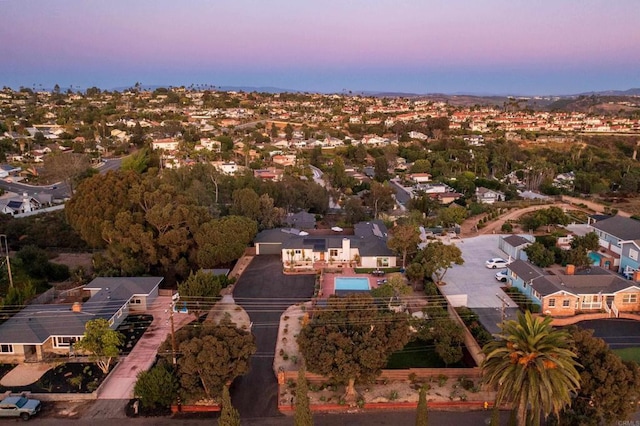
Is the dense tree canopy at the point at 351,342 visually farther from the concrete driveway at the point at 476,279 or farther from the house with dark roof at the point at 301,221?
the house with dark roof at the point at 301,221

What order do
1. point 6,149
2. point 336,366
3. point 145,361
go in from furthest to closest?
point 6,149, point 145,361, point 336,366

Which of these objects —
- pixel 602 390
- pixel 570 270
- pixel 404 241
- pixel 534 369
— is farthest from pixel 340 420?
pixel 570 270

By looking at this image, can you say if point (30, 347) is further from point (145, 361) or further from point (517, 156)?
point (517, 156)

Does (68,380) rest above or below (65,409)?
above

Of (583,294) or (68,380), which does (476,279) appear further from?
(68,380)

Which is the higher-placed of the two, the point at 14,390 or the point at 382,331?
the point at 382,331

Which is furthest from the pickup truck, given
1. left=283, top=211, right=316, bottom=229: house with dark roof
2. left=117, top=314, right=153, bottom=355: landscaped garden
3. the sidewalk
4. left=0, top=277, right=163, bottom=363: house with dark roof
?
left=283, top=211, right=316, bottom=229: house with dark roof

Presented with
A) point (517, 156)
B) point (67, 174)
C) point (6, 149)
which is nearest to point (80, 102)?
point (6, 149)
